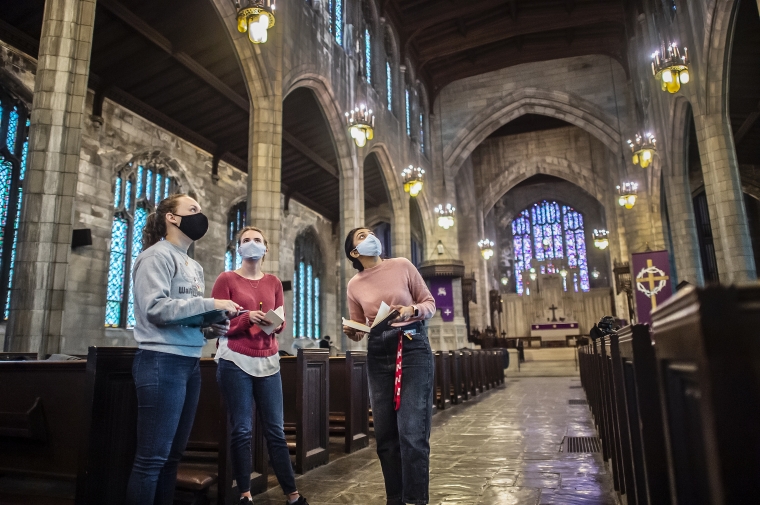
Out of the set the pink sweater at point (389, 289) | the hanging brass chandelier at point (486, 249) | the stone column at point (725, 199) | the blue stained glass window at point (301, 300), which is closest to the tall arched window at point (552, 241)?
the hanging brass chandelier at point (486, 249)

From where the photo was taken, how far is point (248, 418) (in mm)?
2883

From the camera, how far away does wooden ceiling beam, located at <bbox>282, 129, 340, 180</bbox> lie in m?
14.3

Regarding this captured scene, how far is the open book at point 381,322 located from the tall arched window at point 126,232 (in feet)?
33.9

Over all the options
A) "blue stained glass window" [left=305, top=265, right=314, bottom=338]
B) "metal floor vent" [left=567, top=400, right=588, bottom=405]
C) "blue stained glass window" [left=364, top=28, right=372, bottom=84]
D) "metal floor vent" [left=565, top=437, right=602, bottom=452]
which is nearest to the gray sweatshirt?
"metal floor vent" [left=565, top=437, right=602, bottom=452]

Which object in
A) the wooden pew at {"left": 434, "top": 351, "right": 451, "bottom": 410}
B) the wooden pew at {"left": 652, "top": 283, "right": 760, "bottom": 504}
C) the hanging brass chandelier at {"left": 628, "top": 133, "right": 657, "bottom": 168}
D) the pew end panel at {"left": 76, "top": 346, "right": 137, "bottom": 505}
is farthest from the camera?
the hanging brass chandelier at {"left": 628, "top": 133, "right": 657, "bottom": 168}

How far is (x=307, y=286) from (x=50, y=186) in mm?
14734

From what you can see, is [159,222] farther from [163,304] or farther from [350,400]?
[350,400]

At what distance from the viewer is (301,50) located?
1105 centimetres

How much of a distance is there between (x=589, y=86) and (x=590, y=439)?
1743 centimetres

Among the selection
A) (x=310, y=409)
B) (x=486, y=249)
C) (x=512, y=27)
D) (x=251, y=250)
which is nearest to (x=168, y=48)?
(x=310, y=409)

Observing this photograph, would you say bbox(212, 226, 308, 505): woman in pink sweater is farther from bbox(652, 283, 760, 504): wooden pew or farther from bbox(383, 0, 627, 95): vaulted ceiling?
bbox(383, 0, 627, 95): vaulted ceiling

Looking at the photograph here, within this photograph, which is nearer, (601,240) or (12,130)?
(12,130)

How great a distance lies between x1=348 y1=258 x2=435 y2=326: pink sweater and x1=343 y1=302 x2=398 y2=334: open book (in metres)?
0.11

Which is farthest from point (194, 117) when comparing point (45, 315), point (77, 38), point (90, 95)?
point (45, 315)
